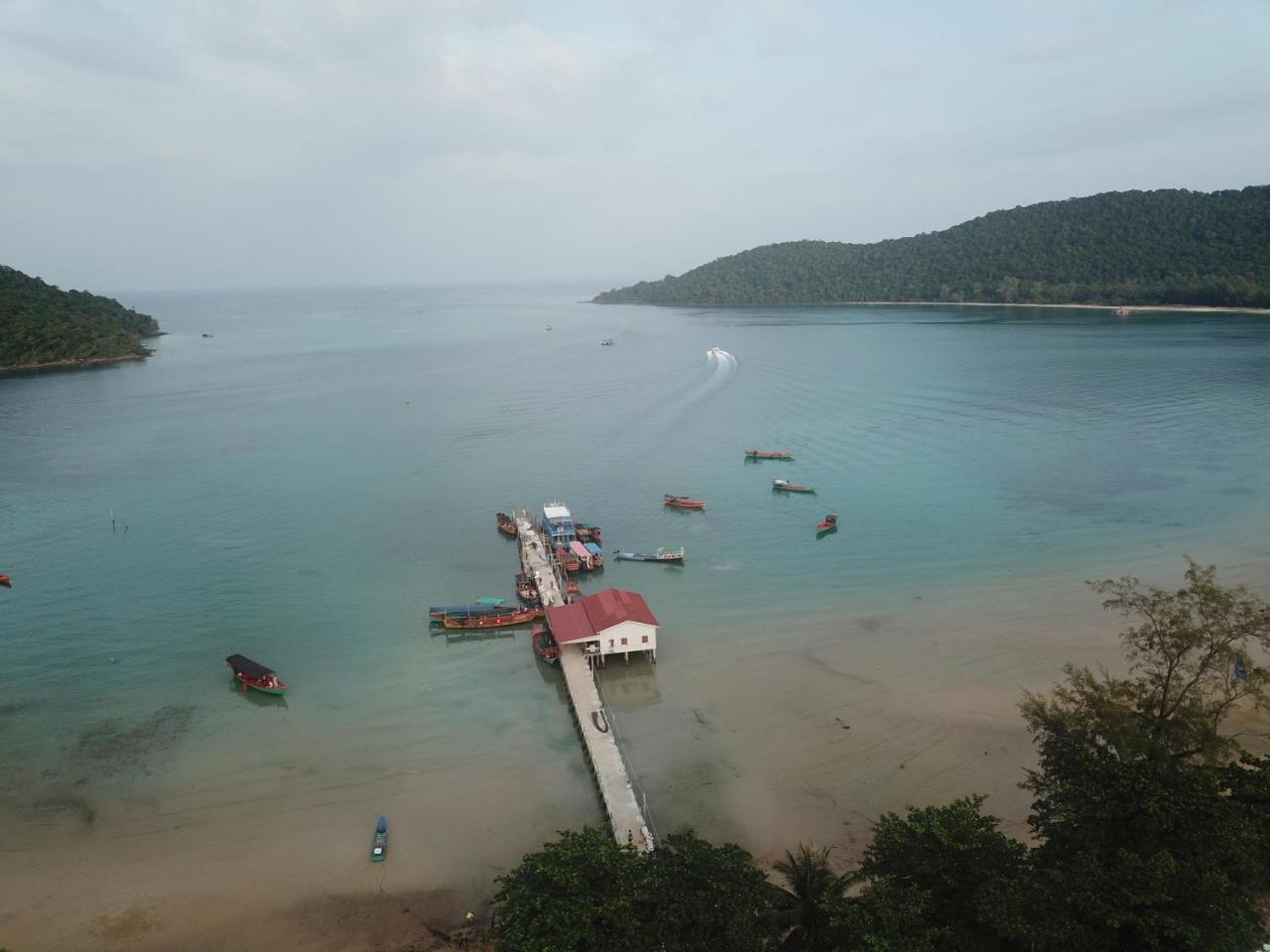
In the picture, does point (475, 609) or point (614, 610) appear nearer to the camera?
point (614, 610)

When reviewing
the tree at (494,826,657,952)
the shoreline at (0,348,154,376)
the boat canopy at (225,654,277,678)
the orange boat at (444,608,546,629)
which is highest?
the shoreline at (0,348,154,376)

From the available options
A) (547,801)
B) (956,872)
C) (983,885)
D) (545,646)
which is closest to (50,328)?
(545,646)

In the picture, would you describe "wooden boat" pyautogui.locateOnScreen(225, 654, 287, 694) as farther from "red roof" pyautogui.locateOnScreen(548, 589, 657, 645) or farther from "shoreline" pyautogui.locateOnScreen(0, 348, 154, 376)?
"shoreline" pyautogui.locateOnScreen(0, 348, 154, 376)

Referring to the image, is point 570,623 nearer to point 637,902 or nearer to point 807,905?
point 637,902

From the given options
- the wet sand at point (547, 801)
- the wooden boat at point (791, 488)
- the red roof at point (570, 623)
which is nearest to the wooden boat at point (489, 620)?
the red roof at point (570, 623)

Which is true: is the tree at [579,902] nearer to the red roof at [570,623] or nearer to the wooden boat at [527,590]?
the red roof at [570,623]

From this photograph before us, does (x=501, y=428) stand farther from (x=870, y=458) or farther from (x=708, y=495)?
(x=870, y=458)

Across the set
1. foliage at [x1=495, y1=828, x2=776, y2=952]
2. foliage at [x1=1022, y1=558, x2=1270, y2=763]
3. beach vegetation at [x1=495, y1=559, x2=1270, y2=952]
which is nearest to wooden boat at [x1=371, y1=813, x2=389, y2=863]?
foliage at [x1=495, y1=828, x2=776, y2=952]
